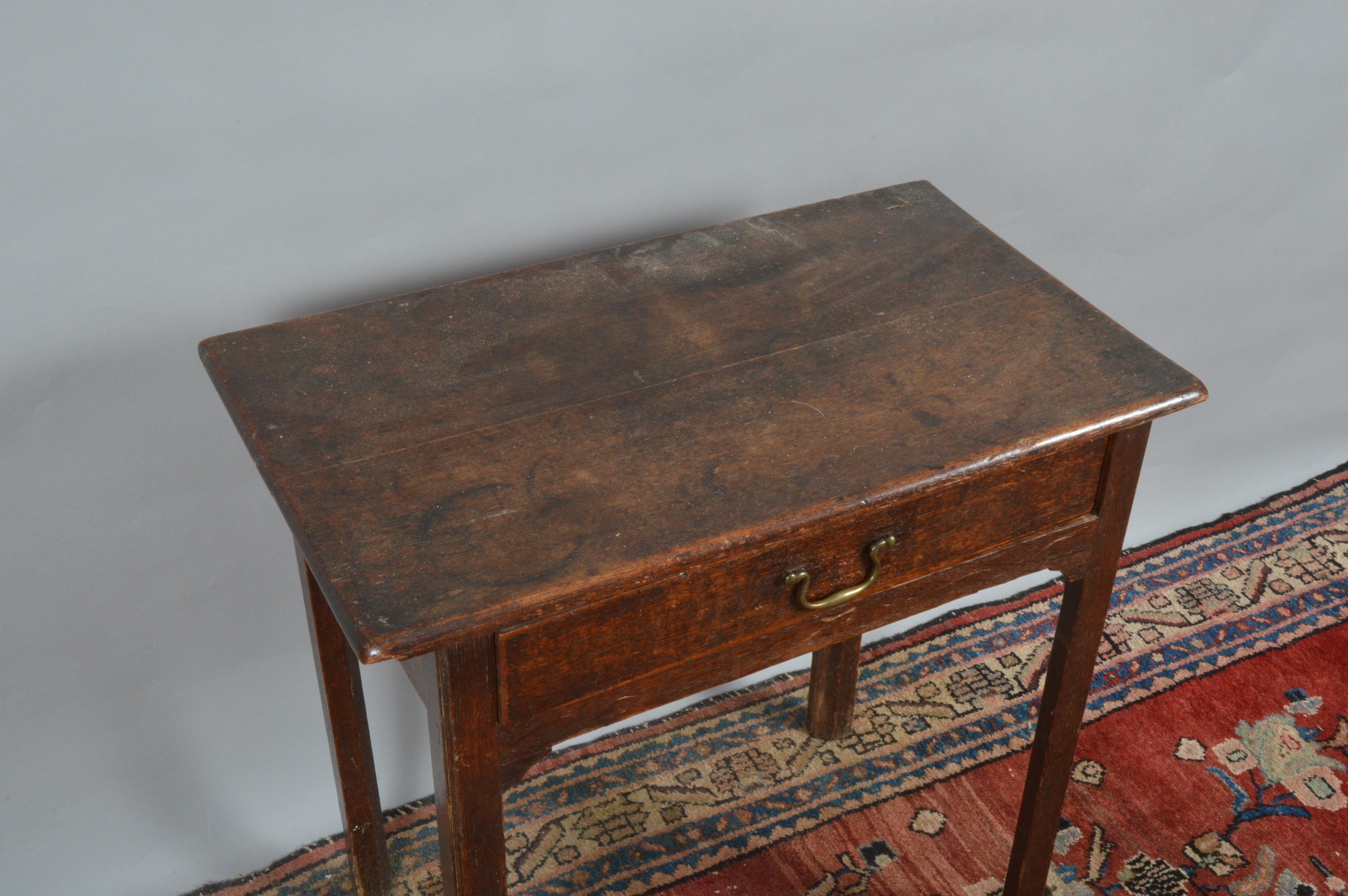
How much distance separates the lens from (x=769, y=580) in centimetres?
134

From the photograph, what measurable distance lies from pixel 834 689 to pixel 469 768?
1056 millimetres

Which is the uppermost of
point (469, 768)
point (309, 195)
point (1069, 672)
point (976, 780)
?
point (309, 195)

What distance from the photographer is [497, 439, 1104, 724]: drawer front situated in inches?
49.8

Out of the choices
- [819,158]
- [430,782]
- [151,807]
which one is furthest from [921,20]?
[151,807]

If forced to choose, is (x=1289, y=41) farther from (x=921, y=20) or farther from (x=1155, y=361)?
(x=1155, y=361)

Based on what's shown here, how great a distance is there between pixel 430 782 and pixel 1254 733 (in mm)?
1421

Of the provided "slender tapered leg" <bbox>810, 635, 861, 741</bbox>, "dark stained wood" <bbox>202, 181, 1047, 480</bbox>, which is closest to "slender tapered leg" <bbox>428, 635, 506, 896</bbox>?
"dark stained wood" <bbox>202, 181, 1047, 480</bbox>

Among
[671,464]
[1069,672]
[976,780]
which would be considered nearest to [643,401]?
[671,464]

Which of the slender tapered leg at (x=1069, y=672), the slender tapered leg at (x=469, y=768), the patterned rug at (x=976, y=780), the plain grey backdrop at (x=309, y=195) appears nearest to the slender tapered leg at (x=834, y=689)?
the patterned rug at (x=976, y=780)

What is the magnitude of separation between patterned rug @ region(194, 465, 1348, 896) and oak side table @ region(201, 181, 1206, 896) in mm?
469

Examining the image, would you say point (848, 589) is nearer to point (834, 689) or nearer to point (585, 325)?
point (585, 325)

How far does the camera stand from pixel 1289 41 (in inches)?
89.8

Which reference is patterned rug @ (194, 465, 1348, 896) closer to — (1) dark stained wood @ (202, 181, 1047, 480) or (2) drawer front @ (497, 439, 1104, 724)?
(2) drawer front @ (497, 439, 1104, 724)

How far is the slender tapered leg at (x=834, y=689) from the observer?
2195mm
